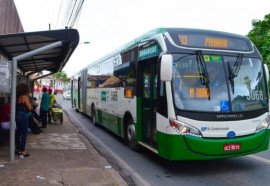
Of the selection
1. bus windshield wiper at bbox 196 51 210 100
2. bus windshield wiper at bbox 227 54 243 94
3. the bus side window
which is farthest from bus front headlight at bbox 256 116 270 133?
the bus side window

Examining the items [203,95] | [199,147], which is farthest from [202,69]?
[199,147]

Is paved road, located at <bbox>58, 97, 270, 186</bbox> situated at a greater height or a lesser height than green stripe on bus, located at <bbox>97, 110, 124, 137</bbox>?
lesser

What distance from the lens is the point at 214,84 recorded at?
604 cm

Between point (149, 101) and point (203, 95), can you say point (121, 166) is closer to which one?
point (149, 101)

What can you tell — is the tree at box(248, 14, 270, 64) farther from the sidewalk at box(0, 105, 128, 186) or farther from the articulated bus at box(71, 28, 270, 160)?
the sidewalk at box(0, 105, 128, 186)

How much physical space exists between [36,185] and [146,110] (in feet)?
10.3

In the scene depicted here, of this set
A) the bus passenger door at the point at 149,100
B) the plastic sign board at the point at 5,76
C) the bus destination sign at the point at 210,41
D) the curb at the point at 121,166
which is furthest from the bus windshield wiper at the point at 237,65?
the plastic sign board at the point at 5,76

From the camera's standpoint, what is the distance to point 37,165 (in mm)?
6367

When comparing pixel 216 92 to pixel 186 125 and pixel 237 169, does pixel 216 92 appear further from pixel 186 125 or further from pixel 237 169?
pixel 237 169

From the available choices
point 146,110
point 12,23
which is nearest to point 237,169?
point 146,110

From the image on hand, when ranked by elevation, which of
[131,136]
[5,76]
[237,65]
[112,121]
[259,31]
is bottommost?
[131,136]

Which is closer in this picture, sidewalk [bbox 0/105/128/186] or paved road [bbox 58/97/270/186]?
sidewalk [bbox 0/105/128/186]

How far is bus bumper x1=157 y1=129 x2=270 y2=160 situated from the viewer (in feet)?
18.7

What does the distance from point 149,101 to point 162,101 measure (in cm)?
113
